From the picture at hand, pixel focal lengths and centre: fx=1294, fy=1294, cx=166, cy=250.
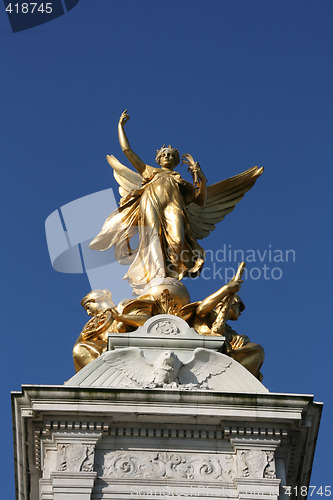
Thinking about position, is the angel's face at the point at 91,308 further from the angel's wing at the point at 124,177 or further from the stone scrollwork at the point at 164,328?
the angel's wing at the point at 124,177

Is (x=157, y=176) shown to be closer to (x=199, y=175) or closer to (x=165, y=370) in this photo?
(x=199, y=175)

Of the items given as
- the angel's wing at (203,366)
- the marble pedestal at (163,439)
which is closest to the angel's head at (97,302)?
the angel's wing at (203,366)

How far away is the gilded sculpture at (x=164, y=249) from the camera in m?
27.0

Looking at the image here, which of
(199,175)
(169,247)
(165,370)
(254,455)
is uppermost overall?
(199,175)

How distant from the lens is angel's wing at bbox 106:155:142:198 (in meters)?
32.1

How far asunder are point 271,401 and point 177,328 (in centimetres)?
315

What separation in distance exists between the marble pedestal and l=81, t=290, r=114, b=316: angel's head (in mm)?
4071

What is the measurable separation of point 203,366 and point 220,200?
8237mm

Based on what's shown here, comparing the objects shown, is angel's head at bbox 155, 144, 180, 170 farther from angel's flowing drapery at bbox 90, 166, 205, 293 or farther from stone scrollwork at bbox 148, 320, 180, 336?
stone scrollwork at bbox 148, 320, 180, 336

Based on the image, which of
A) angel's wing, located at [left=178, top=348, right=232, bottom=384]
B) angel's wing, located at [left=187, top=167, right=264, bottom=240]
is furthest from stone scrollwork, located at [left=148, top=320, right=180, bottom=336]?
angel's wing, located at [left=187, top=167, right=264, bottom=240]

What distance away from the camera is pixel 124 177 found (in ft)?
107

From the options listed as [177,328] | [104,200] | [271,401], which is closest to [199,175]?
[104,200]

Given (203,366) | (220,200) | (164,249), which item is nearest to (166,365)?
(203,366)

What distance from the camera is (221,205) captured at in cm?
3231
